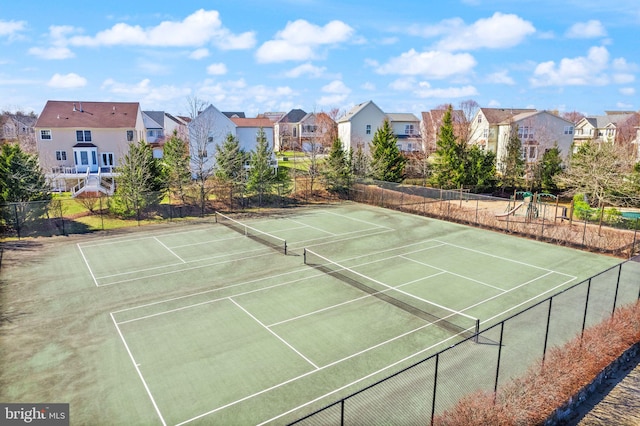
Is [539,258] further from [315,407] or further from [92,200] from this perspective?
[92,200]

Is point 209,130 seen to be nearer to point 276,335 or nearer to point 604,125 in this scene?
point 276,335

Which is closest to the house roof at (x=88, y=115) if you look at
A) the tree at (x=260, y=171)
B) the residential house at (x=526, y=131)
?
the tree at (x=260, y=171)

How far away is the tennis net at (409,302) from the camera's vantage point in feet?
45.4

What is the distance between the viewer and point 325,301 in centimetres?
1603

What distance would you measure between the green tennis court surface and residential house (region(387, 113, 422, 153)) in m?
34.7

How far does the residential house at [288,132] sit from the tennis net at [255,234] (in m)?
53.8

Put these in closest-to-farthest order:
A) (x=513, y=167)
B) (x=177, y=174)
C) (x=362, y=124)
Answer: (x=177, y=174)
(x=513, y=167)
(x=362, y=124)

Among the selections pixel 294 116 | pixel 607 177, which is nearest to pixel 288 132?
pixel 294 116

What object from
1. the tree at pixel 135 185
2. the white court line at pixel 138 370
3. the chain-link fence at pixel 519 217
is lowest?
the white court line at pixel 138 370

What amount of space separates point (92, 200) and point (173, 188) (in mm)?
5677

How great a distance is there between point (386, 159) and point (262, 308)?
2891cm

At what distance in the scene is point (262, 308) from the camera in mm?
15484

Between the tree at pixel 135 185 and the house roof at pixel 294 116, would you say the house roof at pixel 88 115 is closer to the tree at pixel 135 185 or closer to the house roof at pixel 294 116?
the tree at pixel 135 185

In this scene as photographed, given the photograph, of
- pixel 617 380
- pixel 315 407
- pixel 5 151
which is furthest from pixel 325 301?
pixel 5 151
